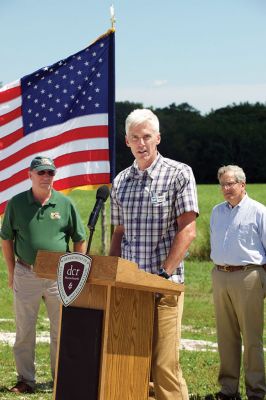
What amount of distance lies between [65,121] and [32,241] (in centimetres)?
234

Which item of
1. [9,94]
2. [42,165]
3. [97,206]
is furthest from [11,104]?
[97,206]

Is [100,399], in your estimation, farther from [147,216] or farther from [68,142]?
[68,142]

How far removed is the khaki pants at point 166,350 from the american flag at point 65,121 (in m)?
4.04

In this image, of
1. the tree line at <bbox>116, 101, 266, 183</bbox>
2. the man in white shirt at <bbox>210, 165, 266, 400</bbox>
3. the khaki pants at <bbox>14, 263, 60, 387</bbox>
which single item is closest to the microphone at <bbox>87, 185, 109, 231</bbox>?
the man in white shirt at <bbox>210, 165, 266, 400</bbox>

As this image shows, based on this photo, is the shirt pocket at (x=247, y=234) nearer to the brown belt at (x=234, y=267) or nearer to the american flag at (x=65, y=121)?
the brown belt at (x=234, y=267)

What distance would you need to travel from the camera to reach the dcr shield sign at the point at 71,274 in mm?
4613

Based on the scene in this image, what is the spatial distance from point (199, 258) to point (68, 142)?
11.8 meters

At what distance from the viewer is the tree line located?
8388 cm

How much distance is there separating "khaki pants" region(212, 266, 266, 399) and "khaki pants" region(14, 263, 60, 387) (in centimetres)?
139

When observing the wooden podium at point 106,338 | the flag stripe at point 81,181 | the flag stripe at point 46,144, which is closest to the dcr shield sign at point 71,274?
the wooden podium at point 106,338

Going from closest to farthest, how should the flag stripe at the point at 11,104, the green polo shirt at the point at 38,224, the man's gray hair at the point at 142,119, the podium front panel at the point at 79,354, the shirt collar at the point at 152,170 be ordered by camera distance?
the podium front panel at the point at 79,354
the man's gray hair at the point at 142,119
the shirt collar at the point at 152,170
the green polo shirt at the point at 38,224
the flag stripe at the point at 11,104

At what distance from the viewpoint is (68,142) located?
9.11m

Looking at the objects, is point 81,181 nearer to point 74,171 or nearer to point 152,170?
point 74,171

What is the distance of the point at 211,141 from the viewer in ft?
284
